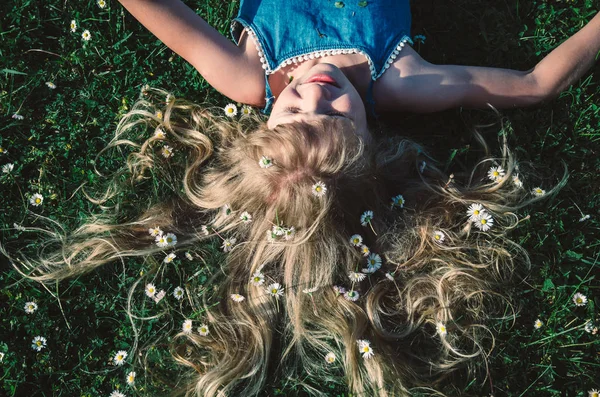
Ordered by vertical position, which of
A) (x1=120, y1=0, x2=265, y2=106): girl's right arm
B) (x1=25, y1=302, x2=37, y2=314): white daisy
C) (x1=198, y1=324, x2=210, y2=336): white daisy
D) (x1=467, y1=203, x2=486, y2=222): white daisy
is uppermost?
(x1=120, y1=0, x2=265, y2=106): girl's right arm

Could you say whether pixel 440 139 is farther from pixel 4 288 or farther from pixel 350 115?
pixel 4 288

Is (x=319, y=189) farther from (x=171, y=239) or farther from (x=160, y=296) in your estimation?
(x=160, y=296)

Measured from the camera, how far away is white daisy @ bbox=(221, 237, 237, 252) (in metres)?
3.08

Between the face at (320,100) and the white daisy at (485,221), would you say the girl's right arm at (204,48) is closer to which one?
the face at (320,100)

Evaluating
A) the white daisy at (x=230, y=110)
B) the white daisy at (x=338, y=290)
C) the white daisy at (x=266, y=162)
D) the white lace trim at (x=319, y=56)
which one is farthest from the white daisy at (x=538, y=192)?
the white daisy at (x=230, y=110)

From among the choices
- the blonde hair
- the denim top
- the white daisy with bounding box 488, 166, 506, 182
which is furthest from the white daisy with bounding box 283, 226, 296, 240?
the white daisy with bounding box 488, 166, 506, 182

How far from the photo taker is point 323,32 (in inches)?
129

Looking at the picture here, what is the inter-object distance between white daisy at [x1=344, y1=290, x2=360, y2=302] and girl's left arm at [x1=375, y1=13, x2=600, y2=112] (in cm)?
113

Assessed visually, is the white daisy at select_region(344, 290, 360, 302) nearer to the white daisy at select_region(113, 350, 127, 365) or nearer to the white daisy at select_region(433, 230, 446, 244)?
the white daisy at select_region(433, 230, 446, 244)

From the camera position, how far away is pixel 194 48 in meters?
3.18

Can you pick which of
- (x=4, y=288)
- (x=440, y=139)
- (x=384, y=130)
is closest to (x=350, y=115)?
(x=384, y=130)

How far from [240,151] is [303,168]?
19.8 inches

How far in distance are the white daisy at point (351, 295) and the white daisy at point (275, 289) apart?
33 centimetres

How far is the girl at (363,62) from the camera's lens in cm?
326
